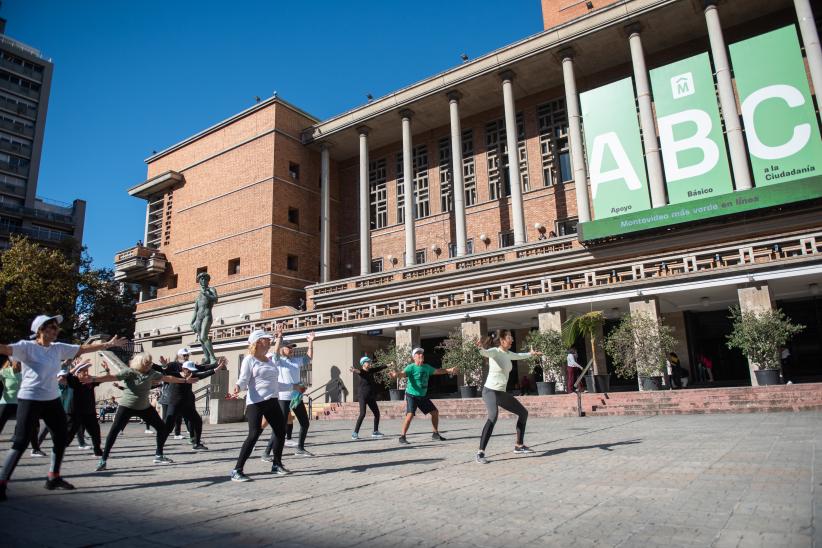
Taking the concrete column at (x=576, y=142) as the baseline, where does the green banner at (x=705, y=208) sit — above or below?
below

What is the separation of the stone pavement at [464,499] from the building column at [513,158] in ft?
59.4

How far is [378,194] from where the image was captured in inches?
1410

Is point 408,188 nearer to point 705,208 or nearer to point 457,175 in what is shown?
point 457,175

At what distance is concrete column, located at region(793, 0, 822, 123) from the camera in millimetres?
19672

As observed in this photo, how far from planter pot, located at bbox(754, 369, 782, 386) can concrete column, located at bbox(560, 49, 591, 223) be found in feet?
32.3

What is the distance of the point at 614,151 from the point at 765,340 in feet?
34.9

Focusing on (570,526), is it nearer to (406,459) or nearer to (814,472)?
(814,472)

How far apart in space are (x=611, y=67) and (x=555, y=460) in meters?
25.9

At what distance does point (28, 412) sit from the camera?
5.82 metres

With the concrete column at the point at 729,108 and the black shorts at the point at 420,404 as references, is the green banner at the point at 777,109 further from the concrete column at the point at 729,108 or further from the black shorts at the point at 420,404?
the black shorts at the point at 420,404

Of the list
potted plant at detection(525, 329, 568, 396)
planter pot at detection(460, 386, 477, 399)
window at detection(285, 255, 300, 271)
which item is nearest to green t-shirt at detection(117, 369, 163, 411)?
potted plant at detection(525, 329, 568, 396)

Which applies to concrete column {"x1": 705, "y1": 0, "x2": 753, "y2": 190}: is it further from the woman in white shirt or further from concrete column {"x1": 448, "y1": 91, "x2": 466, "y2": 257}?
the woman in white shirt

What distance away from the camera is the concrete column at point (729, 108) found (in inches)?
811

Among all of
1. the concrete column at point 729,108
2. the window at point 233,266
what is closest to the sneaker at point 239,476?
the concrete column at point 729,108
